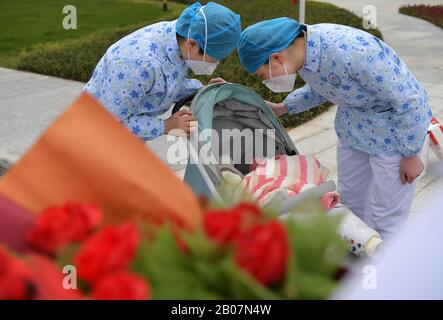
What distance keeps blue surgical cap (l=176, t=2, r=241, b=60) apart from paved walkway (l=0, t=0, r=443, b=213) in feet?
5.79

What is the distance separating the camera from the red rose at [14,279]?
74 centimetres

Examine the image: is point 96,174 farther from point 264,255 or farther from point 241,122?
point 241,122

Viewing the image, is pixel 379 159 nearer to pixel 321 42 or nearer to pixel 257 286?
pixel 321 42

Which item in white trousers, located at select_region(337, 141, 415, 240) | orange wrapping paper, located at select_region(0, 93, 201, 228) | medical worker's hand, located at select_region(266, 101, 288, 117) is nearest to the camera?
orange wrapping paper, located at select_region(0, 93, 201, 228)

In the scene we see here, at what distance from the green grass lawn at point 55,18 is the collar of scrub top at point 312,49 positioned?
26.7 feet

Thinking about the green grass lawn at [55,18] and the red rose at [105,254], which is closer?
the red rose at [105,254]

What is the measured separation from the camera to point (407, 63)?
8.17 m

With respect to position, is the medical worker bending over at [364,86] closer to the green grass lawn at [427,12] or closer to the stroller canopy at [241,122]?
the stroller canopy at [241,122]

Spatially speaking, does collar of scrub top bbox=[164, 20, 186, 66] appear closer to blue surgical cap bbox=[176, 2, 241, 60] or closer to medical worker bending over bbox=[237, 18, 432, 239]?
blue surgical cap bbox=[176, 2, 241, 60]

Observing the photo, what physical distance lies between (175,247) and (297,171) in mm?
1717

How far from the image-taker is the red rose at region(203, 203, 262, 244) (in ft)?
2.61

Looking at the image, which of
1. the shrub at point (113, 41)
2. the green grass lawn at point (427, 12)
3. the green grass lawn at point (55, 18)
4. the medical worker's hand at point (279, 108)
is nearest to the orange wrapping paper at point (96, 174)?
the medical worker's hand at point (279, 108)

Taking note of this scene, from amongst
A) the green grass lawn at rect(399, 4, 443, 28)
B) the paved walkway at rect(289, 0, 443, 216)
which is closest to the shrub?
the paved walkway at rect(289, 0, 443, 216)

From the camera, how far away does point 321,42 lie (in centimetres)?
238
